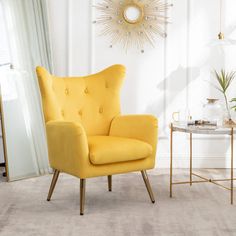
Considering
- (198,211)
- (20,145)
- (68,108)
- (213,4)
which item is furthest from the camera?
(213,4)

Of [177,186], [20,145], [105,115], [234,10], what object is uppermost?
[234,10]

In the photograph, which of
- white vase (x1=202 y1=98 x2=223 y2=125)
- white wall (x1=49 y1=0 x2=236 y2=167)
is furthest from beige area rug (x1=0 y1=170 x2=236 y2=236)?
white wall (x1=49 y1=0 x2=236 y2=167)

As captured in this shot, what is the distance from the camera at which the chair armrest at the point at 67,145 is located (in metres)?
2.78

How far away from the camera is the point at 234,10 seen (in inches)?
170

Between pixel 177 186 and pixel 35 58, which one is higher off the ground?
pixel 35 58

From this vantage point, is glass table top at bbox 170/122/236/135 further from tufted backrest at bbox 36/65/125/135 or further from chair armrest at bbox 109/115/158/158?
tufted backrest at bbox 36/65/125/135

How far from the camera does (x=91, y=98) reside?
343 centimetres

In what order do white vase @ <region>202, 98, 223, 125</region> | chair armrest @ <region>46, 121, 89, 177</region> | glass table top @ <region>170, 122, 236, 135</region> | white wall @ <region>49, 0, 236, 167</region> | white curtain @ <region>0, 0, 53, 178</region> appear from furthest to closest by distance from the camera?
white wall @ <region>49, 0, 236, 167</region>, white curtain @ <region>0, 0, 53, 178</region>, white vase @ <region>202, 98, 223, 125</region>, glass table top @ <region>170, 122, 236, 135</region>, chair armrest @ <region>46, 121, 89, 177</region>

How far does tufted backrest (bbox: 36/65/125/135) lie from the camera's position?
3.31m

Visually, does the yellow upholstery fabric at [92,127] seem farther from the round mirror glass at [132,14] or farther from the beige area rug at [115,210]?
the round mirror glass at [132,14]

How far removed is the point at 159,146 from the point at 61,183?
3.77ft

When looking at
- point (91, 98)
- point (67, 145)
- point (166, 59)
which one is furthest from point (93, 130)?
point (166, 59)

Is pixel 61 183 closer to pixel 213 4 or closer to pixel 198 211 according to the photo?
pixel 198 211

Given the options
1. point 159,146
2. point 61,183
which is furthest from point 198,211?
point 159,146
